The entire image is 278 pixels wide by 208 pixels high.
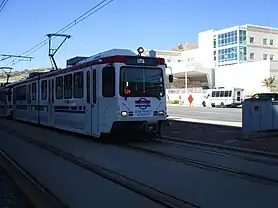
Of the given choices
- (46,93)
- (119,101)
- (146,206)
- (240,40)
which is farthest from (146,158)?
(240,40)

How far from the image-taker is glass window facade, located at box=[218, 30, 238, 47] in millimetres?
84713

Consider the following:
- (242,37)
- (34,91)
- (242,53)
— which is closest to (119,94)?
(34,91)

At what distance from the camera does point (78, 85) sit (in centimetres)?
1730

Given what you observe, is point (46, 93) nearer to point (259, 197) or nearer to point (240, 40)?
point (259, 197)

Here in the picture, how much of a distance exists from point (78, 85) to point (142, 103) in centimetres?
355

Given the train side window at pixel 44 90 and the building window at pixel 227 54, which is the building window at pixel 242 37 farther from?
the train side window at pixel 44 90

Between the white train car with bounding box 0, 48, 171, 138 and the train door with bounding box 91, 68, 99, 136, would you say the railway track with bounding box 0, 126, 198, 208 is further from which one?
the train door with bounding box 91, 68, 99, 136

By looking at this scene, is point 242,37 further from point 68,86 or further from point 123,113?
point 123,113

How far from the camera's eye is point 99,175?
30.3ft

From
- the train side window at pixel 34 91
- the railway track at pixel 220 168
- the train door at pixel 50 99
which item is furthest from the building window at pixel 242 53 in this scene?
the railway track at pixel 220 168

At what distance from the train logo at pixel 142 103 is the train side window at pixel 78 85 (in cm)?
291

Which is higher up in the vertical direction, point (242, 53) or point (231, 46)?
point (231, 46)

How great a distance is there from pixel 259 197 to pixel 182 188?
1.40 metres

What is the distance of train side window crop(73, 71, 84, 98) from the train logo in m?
2.91
